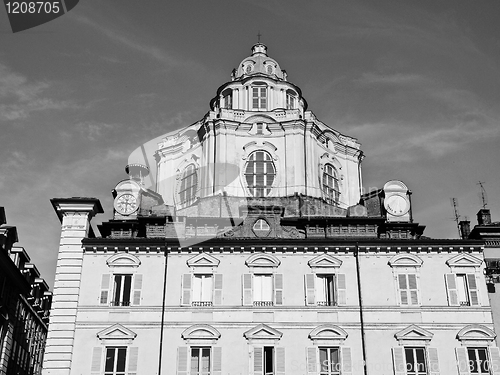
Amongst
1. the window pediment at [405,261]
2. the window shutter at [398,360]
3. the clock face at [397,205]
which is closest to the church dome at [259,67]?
the clock face at [397,205]

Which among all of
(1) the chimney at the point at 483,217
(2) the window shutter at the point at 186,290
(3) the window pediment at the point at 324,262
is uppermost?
(1) the chimney at the point at 483,217

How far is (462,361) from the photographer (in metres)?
34.7

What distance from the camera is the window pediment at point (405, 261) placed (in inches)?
1460

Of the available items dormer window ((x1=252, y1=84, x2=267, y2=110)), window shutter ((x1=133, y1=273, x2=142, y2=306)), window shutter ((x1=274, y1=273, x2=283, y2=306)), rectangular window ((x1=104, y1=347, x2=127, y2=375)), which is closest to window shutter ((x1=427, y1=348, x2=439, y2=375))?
window shutter ((x1=274, y1=273, x2=283, y2=306))

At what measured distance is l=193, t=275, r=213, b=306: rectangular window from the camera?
36219mm

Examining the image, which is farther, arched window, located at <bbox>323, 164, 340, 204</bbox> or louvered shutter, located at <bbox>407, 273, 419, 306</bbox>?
arched window, located at <bbox>323, 164, 340, 204</bbox>

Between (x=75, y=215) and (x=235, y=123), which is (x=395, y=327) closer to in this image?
(x=75, y=215)

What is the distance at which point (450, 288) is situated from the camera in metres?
36.5

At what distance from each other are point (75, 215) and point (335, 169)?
79.2 ft

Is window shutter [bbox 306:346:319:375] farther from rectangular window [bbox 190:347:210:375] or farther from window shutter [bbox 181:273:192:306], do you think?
window shutter [bbox 181:273:192:306]

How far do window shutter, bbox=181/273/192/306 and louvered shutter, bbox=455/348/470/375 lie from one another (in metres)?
15.0

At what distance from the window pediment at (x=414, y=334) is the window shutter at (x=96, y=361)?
16.2 meters

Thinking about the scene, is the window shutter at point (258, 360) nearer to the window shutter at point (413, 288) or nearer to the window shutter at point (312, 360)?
the window shutter at point (312, 360)

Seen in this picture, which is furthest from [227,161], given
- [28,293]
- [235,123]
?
[28,293]
